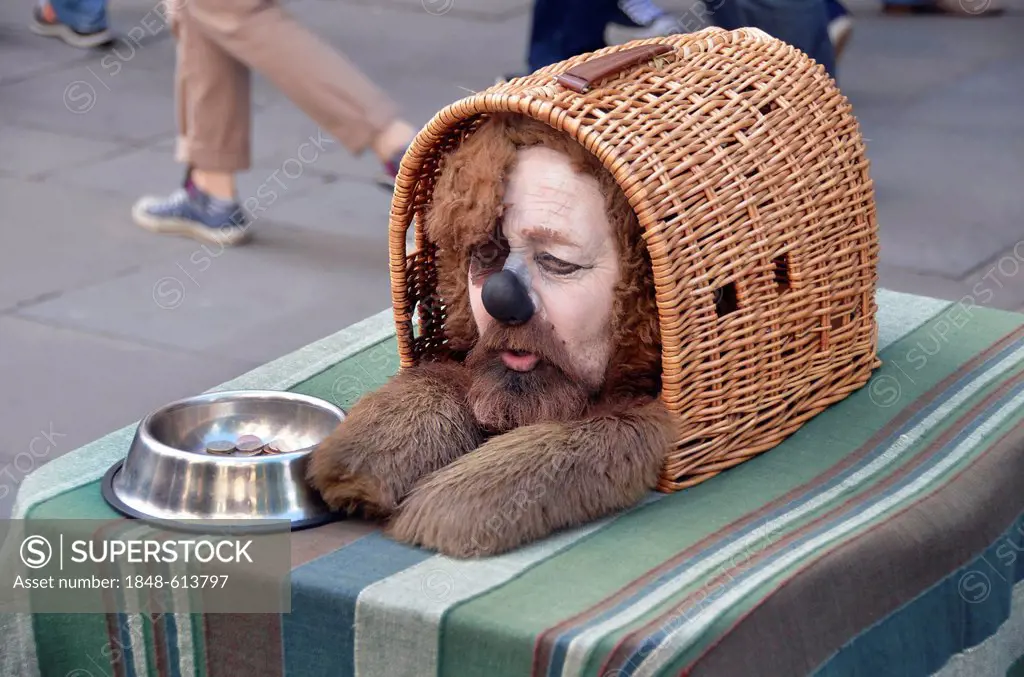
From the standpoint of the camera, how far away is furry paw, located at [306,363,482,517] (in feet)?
7.57

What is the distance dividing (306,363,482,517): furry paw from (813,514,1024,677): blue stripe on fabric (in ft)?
2.27

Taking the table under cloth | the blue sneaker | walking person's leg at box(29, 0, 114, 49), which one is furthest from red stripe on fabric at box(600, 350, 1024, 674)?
walking person's leg at box(29, 0, 114, 49)

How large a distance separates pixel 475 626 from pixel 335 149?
4.29 m

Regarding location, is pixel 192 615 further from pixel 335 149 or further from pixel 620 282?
pixel 335 149

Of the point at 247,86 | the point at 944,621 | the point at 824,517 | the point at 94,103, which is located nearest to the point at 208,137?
the point at 247,86

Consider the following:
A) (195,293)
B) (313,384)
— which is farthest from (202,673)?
(195,293)

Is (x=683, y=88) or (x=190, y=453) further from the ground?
(x=683, y=88)

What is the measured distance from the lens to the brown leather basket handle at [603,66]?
2.33 m

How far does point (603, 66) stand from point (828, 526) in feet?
2.73

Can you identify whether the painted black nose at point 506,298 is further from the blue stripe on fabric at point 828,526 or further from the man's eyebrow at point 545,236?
the blue stripe on fabric at point 828,526

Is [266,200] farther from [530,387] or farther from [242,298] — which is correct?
[530,387]

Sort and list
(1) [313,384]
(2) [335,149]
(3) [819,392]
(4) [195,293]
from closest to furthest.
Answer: (3) [819,392]
(1) [313,384]
(4) [195,293]
(2) [335,149]

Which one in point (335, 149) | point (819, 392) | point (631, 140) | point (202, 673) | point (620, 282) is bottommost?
point (335, 149)

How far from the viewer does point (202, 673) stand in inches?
90.4
